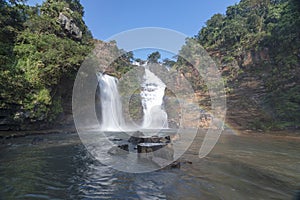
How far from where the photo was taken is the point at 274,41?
17.7 meters

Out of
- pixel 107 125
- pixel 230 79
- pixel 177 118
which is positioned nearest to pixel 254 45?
pixel 230 79

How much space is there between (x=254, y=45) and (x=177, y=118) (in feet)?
42.9

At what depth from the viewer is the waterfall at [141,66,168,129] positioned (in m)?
26.2

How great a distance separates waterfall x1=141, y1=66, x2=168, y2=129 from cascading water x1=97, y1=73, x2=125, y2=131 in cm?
492

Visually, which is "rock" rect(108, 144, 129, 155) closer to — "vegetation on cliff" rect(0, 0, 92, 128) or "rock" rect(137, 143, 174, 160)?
"rock" rect(137, 143, 174, 160)

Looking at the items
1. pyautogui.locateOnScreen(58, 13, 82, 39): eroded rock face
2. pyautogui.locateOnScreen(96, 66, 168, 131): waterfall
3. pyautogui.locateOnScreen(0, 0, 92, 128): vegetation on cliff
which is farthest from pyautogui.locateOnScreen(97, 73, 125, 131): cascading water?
pyautogui.locateOnScreen(58, 13, 82, 39): eroded rock face

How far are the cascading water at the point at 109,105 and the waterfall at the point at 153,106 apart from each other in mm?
4925

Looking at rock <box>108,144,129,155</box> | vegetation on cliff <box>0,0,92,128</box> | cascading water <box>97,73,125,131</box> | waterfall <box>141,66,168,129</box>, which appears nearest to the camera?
rock <box>108,144,129,155</box>

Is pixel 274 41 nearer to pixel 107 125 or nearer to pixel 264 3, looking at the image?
pixel 264 3

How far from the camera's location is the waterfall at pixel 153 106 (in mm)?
26203

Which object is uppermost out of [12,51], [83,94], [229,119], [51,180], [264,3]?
[264,3]

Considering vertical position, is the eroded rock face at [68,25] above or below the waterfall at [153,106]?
above

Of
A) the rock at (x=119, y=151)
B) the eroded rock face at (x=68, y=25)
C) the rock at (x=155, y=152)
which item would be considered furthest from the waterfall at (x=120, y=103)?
the rock at (x=155, y=152)

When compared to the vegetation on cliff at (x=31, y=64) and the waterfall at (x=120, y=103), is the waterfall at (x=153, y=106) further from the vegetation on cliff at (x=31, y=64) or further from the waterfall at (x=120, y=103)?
the vegetation on cliff at (x=31, y=64)
